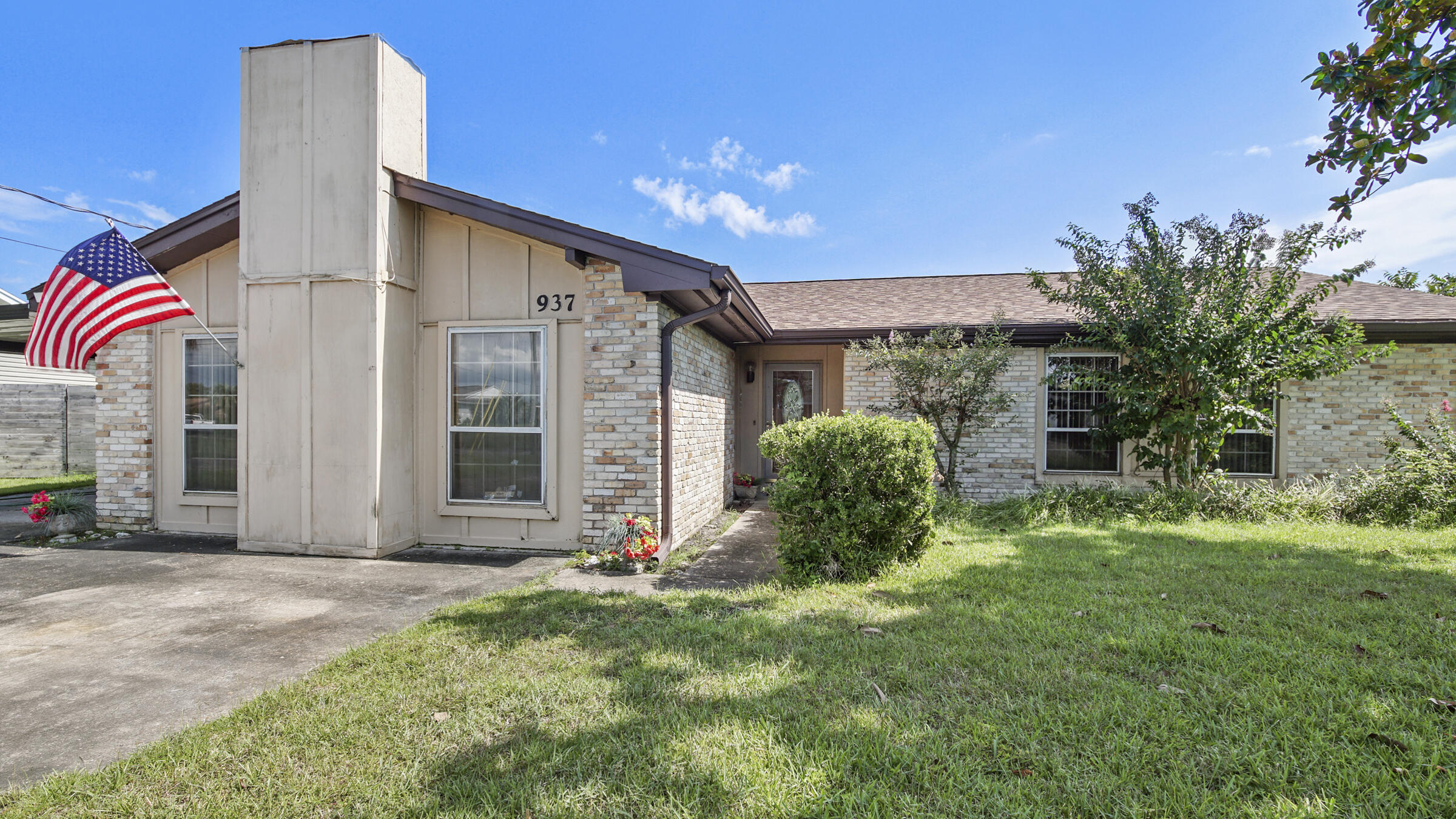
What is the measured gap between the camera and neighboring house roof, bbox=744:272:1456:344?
8922mm

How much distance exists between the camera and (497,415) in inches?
256

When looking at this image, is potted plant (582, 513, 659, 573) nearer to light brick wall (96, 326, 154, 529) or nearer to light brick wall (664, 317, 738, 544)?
light brick wall (664, 317, 738, 544)

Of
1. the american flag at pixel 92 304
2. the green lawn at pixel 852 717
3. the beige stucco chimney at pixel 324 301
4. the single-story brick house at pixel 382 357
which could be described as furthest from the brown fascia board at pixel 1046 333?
the american flag at pixel 92 304

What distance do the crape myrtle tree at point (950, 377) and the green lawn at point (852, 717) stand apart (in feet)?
14.8

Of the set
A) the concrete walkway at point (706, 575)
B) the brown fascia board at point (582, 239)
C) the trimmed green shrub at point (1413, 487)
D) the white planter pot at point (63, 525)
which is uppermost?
the brown fascia board at point (582, 239)

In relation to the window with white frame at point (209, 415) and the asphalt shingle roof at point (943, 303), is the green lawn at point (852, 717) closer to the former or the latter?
the window with white frame at point (209, 415)

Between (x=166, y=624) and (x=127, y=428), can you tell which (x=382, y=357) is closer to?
(x=166, y=624)

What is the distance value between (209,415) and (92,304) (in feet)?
5.24

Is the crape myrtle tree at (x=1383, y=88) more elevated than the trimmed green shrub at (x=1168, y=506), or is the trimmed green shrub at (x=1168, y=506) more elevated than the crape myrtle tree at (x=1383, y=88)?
the crape myrtle tree at (x=1383, y=88)

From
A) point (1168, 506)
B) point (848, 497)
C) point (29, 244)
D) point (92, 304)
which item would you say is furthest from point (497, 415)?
point (29, 244)

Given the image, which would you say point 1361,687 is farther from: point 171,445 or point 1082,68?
point 171,445

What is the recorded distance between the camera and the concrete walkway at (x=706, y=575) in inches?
199

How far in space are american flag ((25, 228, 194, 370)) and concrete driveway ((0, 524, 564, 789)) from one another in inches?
81.6

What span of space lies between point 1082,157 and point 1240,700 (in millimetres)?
8187
